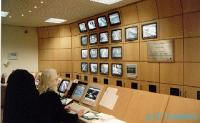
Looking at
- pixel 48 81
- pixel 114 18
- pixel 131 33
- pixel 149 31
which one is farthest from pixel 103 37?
pixel 48 81

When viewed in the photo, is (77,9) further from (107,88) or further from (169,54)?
(107,88)

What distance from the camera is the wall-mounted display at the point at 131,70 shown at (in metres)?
5.42

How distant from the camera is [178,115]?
76.5 inches

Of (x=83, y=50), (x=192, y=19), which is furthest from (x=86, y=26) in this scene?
(x=192, y=19)

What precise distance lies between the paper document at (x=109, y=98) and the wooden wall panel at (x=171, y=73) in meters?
2.15

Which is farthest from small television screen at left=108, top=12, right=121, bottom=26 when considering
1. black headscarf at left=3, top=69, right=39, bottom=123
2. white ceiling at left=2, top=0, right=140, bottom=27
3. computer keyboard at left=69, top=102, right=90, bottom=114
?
black headscarf at left=3, top=69, right=39, bottom=123

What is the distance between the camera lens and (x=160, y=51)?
187 inches

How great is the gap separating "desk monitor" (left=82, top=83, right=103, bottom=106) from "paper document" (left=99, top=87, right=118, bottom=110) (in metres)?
0.12

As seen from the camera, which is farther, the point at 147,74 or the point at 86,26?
the point at 86,26

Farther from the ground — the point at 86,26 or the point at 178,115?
the point at 86,26

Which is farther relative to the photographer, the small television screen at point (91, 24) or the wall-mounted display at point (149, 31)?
the small television screen at point (91, 24)

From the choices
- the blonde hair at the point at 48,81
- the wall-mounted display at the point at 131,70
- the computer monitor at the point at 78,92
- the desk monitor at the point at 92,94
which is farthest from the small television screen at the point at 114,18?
the blonde hair at the point at 48,81

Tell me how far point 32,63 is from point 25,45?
823mm

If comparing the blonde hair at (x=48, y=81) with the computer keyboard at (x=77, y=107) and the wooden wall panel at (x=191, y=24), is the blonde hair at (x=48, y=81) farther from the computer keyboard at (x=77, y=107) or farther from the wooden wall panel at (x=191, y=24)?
the wooden wall panel at (x=191, y=24)
